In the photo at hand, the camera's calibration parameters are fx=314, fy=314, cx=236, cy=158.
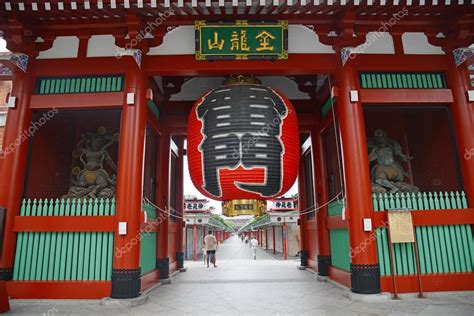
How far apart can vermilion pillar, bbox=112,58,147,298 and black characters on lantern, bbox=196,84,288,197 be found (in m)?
1.65

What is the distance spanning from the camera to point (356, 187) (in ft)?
22.0

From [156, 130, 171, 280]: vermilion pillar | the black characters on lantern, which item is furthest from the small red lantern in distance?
[156, 130, 171, 280]: vermilion pillar

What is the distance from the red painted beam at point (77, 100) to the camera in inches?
282

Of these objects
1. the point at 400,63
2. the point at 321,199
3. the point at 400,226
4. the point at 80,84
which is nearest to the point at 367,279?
the point at 400,226

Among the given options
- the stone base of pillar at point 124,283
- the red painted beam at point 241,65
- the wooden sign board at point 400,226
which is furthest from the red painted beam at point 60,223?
the wooden sign board at point 400,226

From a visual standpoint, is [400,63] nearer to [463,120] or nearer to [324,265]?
[463,120]

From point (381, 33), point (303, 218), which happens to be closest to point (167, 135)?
point (303, 218)

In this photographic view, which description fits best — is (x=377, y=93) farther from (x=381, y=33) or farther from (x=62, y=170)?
(x=62, y=170)

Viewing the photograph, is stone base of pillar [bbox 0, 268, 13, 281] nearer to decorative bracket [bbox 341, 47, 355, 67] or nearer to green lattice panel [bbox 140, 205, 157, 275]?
green lattice panel [bbox 140, 205, 157, 275]

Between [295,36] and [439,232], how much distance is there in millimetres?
5562

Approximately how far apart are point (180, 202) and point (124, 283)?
6.15 meters

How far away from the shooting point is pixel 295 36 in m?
7.70

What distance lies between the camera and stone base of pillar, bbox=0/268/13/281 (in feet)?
21.1

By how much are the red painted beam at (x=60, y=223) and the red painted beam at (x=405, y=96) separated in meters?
6.31
